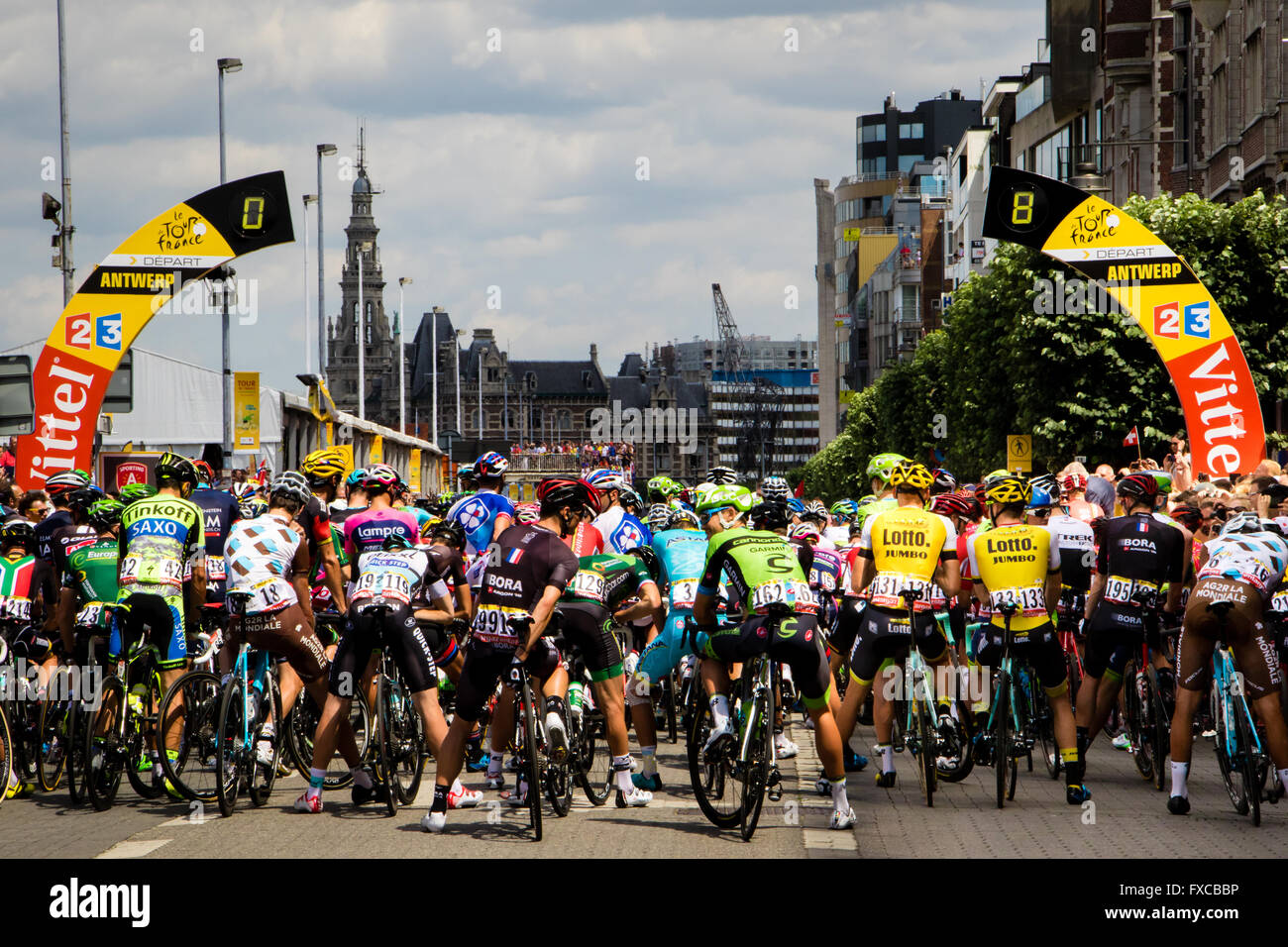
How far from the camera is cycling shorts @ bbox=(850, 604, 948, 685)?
33.8 feet

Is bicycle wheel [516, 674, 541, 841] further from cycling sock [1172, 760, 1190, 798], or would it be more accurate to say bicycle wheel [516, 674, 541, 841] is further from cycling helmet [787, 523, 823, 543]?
cycling helmet [787, 523, 823, 543]

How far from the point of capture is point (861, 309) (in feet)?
422

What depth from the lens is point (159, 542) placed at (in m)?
10.6

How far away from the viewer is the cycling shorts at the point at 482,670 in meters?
9.25

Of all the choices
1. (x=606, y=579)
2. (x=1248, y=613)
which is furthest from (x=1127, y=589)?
(x=606, y=579)

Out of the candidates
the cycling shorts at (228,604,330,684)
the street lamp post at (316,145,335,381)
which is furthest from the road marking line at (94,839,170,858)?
the street lamp post at (316,145,335,381)

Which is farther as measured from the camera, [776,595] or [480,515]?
[480,515]

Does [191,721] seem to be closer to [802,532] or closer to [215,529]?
[215,529]

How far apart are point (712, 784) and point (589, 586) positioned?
1.32 meters

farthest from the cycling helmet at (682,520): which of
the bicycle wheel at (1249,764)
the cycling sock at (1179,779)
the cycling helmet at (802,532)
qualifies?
the bicycle wheel at (1249,764)

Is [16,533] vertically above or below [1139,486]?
below
